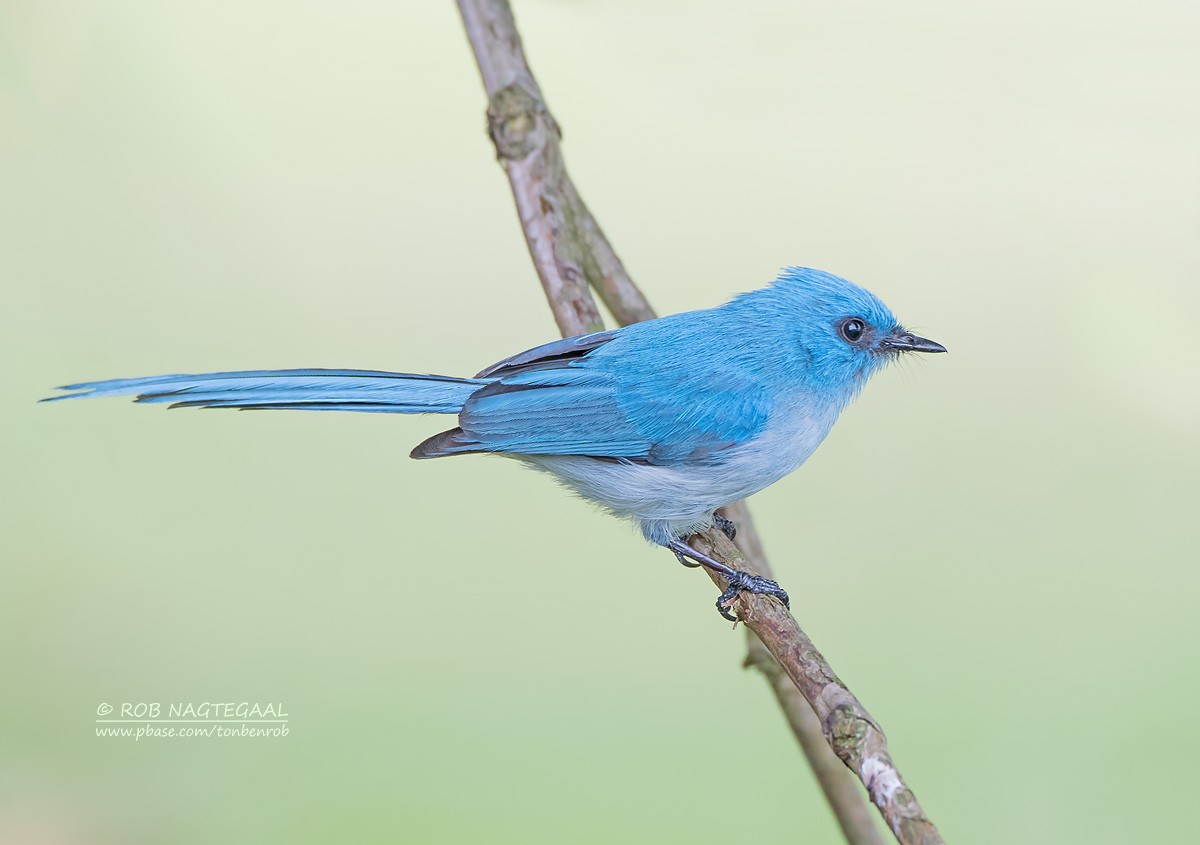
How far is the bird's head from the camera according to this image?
392cm

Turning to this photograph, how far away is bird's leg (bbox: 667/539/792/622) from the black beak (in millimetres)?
1052

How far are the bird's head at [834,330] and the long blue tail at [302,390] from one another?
1162mm

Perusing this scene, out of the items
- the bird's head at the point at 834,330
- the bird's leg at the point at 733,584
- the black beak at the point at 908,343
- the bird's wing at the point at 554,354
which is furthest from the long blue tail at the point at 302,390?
the black beak at the point at 908,343

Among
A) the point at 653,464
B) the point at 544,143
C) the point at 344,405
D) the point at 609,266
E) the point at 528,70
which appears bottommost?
the point at 653,464

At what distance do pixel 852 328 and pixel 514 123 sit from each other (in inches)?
59.9

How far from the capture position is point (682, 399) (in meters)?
3.85

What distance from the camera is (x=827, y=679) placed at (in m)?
2.66

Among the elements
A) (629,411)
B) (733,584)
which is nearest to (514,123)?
(629,411)

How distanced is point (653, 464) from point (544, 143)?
1359 mm

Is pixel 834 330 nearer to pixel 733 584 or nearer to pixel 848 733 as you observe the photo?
pixel 733 584

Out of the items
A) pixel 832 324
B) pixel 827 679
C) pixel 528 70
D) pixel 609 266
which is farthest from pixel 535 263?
pixel 827 679

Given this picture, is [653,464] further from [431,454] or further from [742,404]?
[431,454]

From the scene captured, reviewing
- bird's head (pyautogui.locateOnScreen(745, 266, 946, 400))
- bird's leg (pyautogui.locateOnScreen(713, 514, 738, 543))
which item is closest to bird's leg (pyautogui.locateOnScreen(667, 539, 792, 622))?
bird's leg (pyautogui.locateOnScreen(713, 514, 738, 543))

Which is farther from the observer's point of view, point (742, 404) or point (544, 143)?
point (544, 143)
